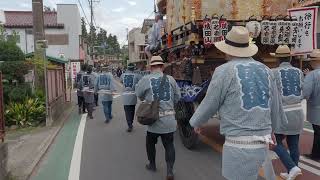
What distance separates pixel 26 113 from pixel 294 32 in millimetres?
8015

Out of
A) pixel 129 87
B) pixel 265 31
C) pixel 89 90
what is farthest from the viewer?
pixel 89 90

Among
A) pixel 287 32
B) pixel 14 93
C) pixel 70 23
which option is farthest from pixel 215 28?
pixel 70 23

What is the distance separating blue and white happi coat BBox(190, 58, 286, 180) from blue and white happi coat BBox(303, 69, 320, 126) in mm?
2927

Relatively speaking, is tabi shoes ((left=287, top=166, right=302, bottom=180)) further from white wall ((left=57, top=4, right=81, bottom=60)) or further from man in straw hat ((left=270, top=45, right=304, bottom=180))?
white wall ((left=57, top=4, right=81, bottom=60))

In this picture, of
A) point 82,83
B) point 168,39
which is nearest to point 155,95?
point 168,39

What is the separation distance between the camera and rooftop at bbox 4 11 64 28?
37500 millimetres

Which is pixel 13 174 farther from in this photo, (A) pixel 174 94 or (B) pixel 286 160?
(B) pixel 286 160

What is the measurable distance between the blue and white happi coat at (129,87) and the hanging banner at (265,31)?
14.5 feet

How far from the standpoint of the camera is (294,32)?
7988 millimetres

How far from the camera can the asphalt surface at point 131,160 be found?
670 cm

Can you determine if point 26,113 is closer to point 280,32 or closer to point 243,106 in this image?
point 280,32

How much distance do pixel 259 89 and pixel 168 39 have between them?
22.1 ft

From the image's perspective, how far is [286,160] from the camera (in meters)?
5.79

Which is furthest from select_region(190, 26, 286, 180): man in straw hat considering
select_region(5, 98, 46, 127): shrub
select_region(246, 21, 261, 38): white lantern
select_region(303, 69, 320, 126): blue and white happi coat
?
select_region(5, 98, 46, 127): shrub
